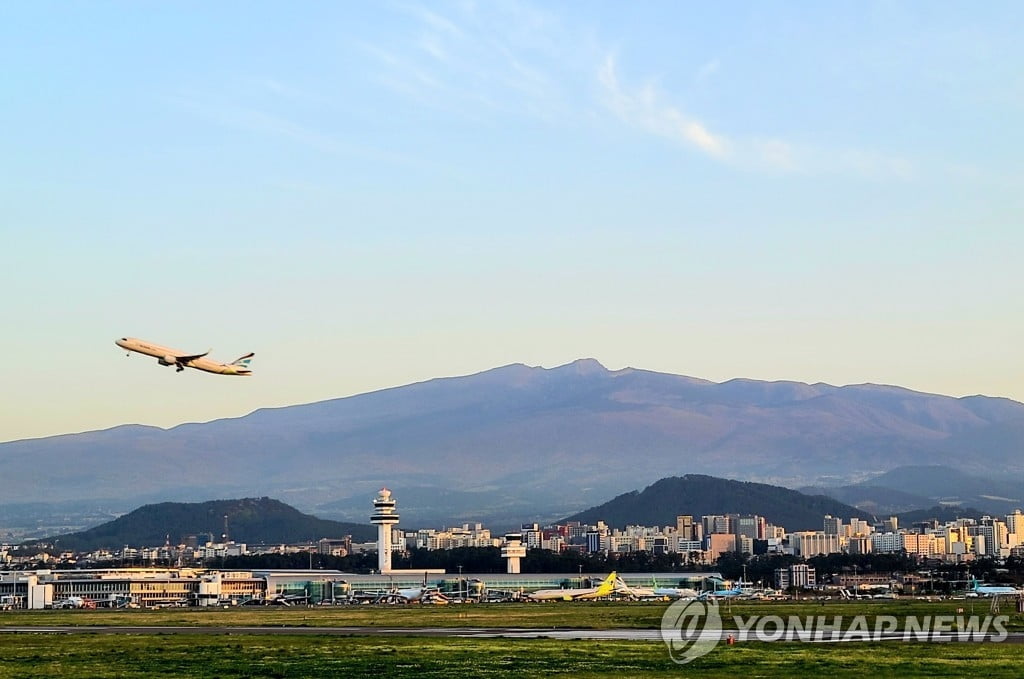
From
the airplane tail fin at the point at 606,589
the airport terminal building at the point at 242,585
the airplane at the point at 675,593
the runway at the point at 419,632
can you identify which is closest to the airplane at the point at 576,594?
the airplane tail fin at the point at 606,589

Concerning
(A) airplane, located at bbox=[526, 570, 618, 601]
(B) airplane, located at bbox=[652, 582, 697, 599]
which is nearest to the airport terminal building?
(A) airplane, located at bbox=[526, 570, 618, 601]

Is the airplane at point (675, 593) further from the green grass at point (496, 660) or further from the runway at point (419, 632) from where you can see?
the green grass at point (496, 660)

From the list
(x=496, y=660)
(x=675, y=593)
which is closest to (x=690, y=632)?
(x=496, y=660)

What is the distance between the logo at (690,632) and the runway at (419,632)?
447 millimetres

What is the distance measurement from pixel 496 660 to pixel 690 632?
16713 millimetres

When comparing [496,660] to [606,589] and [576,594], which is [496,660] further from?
[606,589]

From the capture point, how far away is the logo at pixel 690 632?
48.9 m

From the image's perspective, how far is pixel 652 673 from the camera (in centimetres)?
4147

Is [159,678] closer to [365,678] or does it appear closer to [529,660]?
[365,678]

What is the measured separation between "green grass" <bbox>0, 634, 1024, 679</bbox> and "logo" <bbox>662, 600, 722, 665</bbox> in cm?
60

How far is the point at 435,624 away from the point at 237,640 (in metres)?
16.2

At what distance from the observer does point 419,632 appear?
2628 inches

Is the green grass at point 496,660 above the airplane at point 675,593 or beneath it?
above

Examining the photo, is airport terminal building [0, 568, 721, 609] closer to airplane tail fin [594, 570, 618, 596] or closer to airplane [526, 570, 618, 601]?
airplane [526, 570, 618, 601]
